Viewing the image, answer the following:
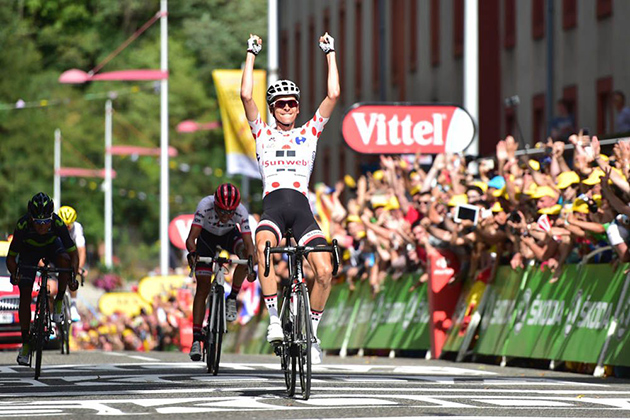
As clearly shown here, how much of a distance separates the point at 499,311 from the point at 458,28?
20829mm

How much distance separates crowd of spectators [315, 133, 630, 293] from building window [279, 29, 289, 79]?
37.1 metres

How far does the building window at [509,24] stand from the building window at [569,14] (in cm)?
304

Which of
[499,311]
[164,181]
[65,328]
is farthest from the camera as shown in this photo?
[164,181]

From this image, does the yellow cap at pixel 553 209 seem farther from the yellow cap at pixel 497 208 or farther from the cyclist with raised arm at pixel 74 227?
the cyclist with raised arm at pixel 74 227

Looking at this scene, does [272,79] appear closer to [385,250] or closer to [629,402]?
[385,250]

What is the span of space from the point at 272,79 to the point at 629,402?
28.8m

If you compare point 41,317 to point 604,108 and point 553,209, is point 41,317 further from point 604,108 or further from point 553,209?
point 604,108

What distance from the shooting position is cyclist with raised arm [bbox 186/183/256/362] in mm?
16984

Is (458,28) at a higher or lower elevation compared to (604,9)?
higher

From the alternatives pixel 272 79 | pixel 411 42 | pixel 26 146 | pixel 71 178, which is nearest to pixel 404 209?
pixel 272 79

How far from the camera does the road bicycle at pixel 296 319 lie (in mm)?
13234

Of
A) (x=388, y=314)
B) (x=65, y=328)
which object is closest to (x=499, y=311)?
(x=388, y=314)

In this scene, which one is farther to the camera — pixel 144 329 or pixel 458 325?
pixel 144 329

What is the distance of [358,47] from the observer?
171ft
